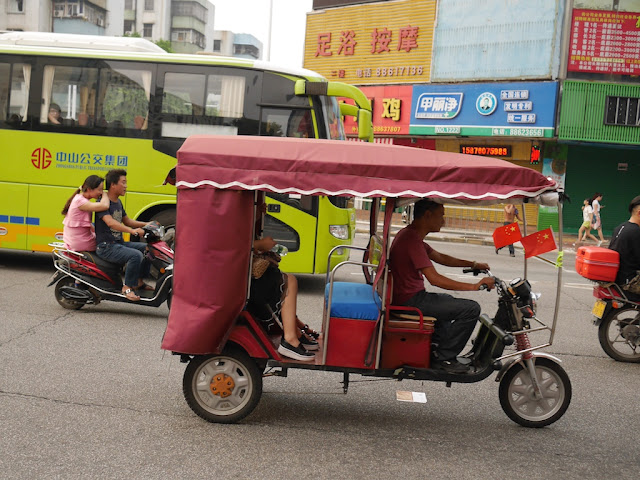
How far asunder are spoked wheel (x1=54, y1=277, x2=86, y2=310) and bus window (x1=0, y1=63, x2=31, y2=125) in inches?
153

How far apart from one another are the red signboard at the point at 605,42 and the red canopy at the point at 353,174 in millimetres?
22695

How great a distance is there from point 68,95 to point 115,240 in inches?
146

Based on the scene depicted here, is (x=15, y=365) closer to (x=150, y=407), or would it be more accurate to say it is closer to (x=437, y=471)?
(x=150, y=407)

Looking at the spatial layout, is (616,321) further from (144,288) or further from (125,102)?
(125,102)

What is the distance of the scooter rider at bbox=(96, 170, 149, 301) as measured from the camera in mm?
8617

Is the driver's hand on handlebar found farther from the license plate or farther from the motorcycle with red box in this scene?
the license plate

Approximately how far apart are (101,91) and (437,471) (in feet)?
28.9

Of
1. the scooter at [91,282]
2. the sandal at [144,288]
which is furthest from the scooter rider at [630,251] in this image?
the sandal at [144,288]

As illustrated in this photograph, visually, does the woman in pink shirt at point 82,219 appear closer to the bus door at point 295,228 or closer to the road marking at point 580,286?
the bus door at point 295,228

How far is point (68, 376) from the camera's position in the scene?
6.06 m

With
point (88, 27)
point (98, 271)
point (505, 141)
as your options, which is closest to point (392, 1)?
point (505, 141)

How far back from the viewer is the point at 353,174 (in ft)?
15.6

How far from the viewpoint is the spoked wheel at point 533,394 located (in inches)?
208

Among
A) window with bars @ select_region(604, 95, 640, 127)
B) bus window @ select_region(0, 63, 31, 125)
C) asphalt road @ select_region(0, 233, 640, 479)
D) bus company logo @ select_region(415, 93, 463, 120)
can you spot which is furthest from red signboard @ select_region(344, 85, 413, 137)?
asphalt road @ select_region(0, 233, 640, 479)
